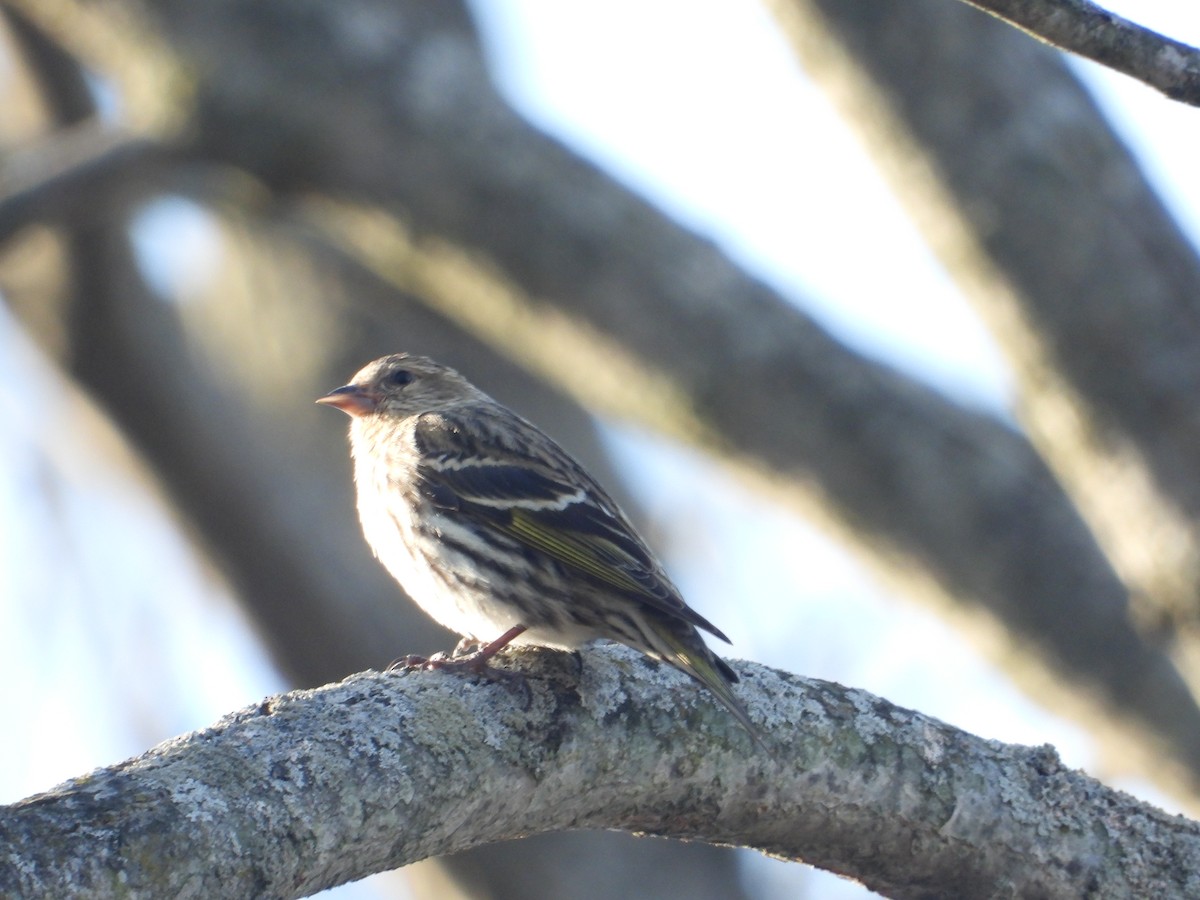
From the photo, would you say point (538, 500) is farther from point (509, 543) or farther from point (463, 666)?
point (463, 666)

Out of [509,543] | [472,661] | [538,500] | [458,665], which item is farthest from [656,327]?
[458,665]

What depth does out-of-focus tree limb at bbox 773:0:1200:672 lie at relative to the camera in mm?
6191

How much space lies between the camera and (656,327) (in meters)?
7.51

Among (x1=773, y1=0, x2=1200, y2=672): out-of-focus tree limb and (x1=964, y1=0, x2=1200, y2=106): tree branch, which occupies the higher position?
(x1=773, y1=0, x2=1200, y2=672): out-of-focus tree limb

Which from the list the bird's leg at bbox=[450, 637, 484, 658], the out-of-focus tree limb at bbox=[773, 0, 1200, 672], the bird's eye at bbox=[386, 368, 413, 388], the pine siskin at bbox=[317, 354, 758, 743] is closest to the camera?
the pine siskin at bbox=[317, 354, 758, 743]

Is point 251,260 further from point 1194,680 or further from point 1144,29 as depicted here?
point 1144,29

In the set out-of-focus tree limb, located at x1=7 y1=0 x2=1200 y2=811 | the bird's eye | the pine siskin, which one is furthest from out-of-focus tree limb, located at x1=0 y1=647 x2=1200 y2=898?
out-of-focus tree limb, located at x1=7 y1=0 x2=1200 y2=811

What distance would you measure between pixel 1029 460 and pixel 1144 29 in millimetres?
3935

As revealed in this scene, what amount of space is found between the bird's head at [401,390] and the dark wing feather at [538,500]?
0.56 m

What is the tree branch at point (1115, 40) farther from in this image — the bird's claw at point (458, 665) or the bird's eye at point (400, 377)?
the bird's eye at point (400, 377)

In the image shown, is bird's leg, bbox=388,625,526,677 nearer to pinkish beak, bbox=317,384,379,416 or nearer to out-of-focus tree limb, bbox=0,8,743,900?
pinkish beak, bbox=317,384,379,416

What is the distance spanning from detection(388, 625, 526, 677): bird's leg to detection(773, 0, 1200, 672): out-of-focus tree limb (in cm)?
259

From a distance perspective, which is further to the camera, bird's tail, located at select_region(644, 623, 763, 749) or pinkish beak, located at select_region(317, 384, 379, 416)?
pinkish beak, located at select_region(317, 384, 379, 416)

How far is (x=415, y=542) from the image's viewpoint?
5.45 m
